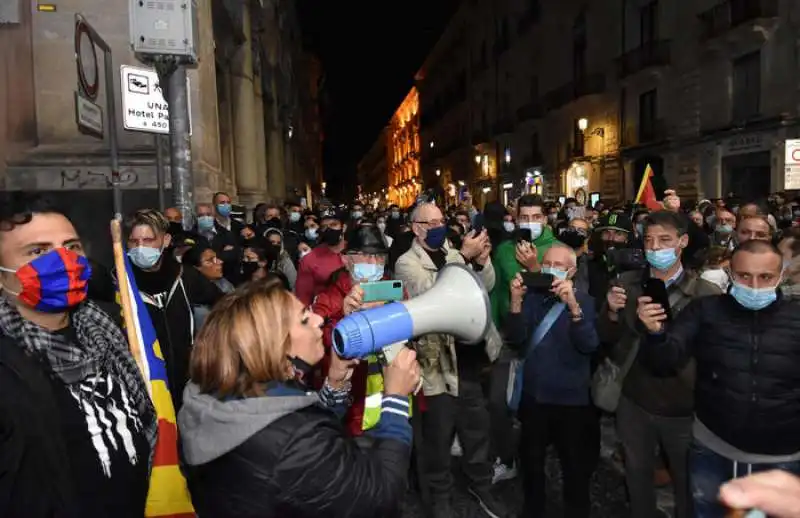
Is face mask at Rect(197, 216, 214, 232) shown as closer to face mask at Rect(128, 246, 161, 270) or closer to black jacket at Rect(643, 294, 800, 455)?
face mask at Rect(128, 246, 161, 270)

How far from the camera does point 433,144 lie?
2399 inches

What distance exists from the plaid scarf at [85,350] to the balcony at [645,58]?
2467 cm

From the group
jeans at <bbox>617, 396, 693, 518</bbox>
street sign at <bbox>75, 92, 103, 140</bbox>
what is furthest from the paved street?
street sign at <bbox>75, 92, 103, 140</bbox>

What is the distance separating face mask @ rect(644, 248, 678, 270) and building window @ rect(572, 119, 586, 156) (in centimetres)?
2794

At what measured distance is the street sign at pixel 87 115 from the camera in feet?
15.7

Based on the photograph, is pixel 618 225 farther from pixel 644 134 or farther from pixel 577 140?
pixel 577 140

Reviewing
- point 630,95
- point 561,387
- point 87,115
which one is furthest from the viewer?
point 630,95

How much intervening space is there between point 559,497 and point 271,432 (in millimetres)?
3185

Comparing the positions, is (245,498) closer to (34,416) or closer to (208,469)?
(208,469)

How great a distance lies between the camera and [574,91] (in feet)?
96.8

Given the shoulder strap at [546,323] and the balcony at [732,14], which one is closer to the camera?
the shoulder strap at [546,323]

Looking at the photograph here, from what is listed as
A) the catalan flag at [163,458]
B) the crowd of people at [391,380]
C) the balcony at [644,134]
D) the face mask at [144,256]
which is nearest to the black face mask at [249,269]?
the crowd of people at [391,380]

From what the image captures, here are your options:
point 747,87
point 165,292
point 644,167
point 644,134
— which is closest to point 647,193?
point 165,292

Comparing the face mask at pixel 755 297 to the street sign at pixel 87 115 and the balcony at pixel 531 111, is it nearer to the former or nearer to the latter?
the street sign at pixel 87 115
